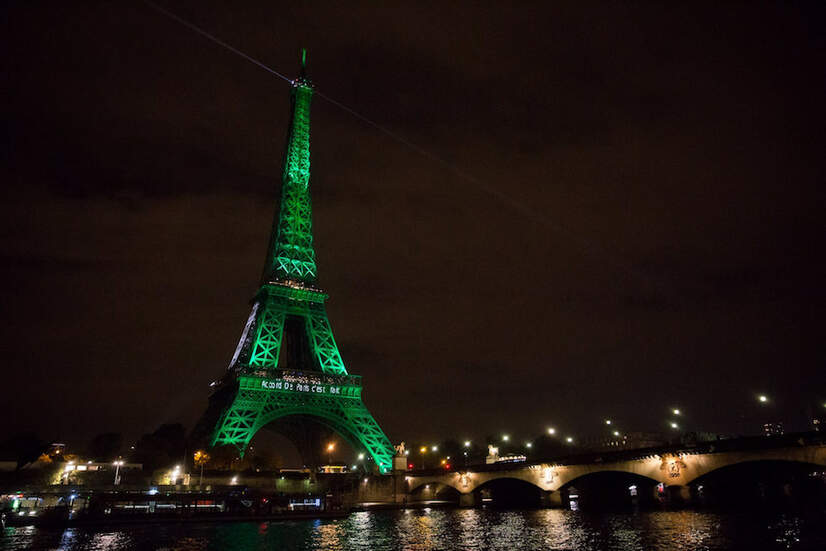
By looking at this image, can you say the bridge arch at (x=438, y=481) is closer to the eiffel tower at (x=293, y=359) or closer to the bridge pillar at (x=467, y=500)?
the bridge pillar at (x=467, y=500)

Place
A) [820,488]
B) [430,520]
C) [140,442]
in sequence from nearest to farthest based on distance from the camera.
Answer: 1. [430,520]
2. [820,488]
3. [140,442]

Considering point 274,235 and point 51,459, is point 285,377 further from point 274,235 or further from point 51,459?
point 51,459

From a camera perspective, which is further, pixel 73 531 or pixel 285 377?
pixel 285 377

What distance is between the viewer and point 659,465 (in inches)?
1988

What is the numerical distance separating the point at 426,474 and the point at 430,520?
88.7 ft

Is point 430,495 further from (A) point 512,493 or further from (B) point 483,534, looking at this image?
(B) point 483,534

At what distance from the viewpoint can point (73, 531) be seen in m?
45.0

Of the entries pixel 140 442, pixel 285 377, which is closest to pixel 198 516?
pixel 285 377

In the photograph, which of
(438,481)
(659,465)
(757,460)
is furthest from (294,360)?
(757,460)

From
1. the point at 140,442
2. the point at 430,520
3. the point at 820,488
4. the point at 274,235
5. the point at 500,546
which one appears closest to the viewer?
Result: the point at 500,546

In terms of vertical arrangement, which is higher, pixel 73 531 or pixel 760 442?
pixel 760 442

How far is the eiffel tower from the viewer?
78.2 metres

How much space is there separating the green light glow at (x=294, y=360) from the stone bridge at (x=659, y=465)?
19297 millimetres

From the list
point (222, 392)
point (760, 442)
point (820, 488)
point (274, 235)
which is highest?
point (274, 235)
